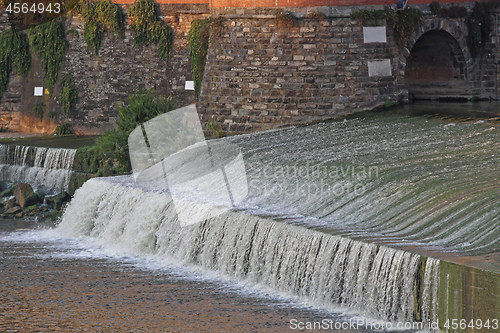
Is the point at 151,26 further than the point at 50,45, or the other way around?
the point at 50,45

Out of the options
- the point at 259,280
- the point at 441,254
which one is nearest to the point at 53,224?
the point at 259,280

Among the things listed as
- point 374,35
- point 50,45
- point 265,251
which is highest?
point 50,45

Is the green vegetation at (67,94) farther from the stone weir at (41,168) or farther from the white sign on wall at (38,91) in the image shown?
the stone weir at (41,168)

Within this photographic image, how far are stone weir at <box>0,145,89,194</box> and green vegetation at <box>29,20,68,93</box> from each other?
3155mm

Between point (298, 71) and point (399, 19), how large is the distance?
2492mm

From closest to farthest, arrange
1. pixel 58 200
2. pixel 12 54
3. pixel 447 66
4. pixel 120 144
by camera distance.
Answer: pixel 58 200
pixel 120 144
pixel 447 66
pixel 12 54

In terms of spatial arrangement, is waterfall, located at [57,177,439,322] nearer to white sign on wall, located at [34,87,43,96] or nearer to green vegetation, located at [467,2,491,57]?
white sign on wall, located at [34,87,43,96]

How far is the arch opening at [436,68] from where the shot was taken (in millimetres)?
19203

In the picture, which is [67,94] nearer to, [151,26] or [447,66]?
[151,26]

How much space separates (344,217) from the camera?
1036cm

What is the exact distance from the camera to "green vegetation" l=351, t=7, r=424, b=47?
16.8m

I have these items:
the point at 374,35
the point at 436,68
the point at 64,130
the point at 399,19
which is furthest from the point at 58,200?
the point at 436,68

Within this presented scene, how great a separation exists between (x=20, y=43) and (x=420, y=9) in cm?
946
